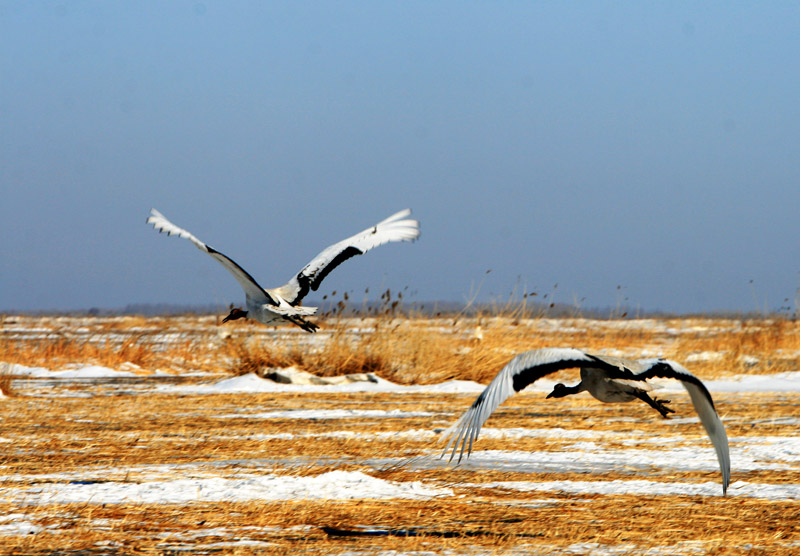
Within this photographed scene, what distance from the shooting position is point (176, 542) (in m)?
5.48

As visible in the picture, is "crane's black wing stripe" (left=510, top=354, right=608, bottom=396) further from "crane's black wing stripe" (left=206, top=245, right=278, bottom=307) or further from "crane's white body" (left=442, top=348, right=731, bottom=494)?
"crane's black wing stripe" (left=206, top=245, right=278, bottom=307)

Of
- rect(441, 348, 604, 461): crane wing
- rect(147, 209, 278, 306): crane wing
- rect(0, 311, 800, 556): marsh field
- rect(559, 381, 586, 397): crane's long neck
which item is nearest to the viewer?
rect(441, 348, 604, 461): crane wing

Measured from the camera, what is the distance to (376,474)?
25.3 feet

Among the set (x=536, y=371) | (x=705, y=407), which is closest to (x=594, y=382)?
(x=705, y=407)

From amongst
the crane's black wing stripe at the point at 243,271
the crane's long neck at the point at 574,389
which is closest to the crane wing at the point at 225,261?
the crane's black wing stripe at the point at 243,271

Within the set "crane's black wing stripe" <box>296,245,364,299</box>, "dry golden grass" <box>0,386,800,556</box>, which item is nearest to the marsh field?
"dry golden grass" <box>0,386,800,556</box>

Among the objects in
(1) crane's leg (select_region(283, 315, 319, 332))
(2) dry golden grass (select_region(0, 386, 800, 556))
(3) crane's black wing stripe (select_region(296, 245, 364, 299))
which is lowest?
(2) dry golden grass (select_region(0, 386, 800, 556))

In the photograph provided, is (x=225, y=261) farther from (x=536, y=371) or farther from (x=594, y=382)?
(x=536, y=371)

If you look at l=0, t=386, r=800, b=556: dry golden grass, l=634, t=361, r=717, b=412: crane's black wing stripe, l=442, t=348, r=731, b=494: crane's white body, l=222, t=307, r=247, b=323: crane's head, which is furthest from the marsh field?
l=222, t=307, r=247, b=323: crane's head

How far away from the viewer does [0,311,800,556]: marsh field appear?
5633mm

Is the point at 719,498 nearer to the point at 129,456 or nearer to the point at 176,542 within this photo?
the point at 176,542

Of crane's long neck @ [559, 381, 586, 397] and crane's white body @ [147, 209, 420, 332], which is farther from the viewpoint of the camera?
crane's white body @ [147, 209, 420, 332]

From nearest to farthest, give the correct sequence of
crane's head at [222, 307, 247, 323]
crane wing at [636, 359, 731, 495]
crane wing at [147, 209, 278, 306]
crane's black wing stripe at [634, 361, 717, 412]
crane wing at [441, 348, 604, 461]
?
1. crane wing at [441, 348, 604, 461]
2. crane's black wing stripe at [634, 361, 717, 412]
3. crane wing at [636, 359, 731, 495]
4. crane wing at [147, 209, 278, 306]
5. crane's head at [222, 307, 247, 323]

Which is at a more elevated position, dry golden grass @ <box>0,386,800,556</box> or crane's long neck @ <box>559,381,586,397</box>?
crane's long neck @ <box>559,381,586,397</box>
